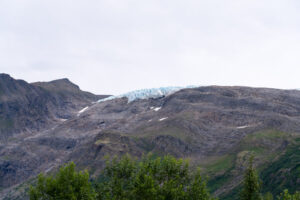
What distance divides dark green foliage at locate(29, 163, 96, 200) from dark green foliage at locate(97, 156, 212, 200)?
3109mm

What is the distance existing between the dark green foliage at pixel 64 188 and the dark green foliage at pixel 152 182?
311cm

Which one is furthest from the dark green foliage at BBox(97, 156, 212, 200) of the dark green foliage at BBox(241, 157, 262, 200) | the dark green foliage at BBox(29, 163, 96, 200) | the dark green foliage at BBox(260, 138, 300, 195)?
the dark green foliage at BBox(260, 138, 300, 195)

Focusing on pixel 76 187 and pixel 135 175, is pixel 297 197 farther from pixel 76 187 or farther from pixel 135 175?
pixel 76 187

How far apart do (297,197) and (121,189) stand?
74.1 feet

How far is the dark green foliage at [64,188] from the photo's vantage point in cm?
4009

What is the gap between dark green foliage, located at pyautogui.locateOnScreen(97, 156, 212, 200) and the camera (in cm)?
3947

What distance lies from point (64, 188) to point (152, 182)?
11423 millimetres

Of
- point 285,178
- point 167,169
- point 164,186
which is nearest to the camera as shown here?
point 164,186

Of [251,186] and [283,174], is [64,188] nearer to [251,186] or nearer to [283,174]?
[251,186]

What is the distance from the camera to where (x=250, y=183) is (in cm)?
4262

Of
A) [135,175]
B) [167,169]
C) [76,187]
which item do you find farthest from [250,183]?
[76,187]

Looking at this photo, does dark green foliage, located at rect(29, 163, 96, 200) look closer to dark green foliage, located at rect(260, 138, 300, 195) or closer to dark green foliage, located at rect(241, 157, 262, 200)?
dark green foliage, located at rect(241, 157, 262, 200)

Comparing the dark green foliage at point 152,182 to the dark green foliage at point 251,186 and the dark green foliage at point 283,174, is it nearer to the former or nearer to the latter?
the dark green foliage at point 251,186

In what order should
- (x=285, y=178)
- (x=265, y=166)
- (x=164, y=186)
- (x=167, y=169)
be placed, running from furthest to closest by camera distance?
1. (x=265, y=166)
2. (x=285, y=178)
3. (x=167, y=169)
4. (x=164, y=186)
